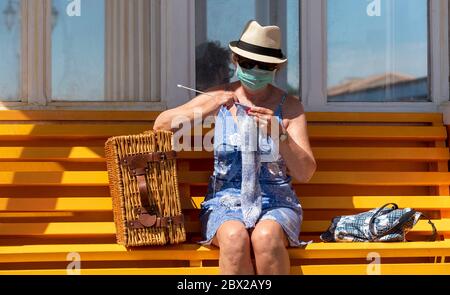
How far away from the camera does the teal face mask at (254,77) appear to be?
→ 451 cm

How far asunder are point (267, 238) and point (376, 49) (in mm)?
1785

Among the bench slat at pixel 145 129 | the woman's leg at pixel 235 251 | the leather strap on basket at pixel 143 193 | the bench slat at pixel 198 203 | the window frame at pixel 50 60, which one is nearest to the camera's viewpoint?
the woman's leg at pixel 235 251

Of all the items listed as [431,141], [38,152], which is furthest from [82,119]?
[431,141]

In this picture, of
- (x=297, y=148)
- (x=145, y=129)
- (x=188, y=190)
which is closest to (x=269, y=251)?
(x=297, y=148)

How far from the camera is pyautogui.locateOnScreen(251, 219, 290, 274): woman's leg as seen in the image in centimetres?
422

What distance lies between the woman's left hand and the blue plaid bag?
702 millimetres

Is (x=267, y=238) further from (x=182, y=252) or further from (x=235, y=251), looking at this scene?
(x=182, y=252)

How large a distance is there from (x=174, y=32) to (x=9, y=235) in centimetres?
153

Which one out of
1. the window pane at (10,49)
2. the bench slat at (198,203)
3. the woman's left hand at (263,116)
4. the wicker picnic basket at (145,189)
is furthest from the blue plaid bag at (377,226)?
the window pane at (10,49)

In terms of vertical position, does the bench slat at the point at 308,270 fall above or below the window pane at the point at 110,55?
below

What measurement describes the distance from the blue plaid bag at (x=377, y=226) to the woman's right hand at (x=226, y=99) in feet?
2.74

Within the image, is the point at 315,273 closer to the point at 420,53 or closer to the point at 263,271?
the point at 263,271

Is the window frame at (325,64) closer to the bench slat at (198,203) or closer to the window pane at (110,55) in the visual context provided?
the bench slat at (198,203)

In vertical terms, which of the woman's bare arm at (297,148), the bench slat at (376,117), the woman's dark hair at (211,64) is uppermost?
the woman's dark hair at (211,64)
